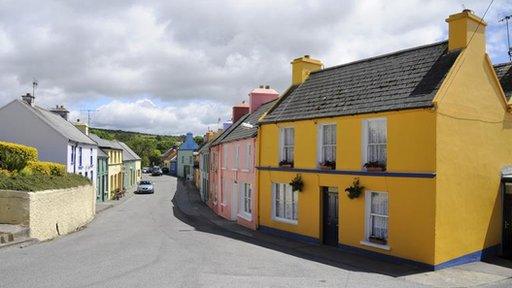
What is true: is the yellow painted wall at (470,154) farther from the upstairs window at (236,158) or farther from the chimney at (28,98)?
the chimney at (28,98)

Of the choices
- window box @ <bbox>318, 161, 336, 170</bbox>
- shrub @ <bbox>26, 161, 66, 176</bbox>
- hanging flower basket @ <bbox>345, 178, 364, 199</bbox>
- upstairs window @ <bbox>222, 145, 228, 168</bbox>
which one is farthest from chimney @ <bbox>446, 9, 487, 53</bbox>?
shrub @ <bbox>26, 161, 66, 176</bbox>

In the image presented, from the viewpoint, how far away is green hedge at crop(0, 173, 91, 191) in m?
18.8

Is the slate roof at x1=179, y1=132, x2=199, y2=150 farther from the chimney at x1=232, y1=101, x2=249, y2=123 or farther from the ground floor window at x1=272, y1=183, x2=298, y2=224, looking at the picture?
the ground floor window at x1=272, y1=183, x2=298, y2=224

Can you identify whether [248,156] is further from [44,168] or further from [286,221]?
[44,168]

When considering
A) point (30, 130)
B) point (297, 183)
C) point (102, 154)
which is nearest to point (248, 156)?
point (297, 183)

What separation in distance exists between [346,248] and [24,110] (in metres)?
23.3

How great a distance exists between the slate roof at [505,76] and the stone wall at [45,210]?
19.2 m

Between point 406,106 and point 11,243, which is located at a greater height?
point 406,106

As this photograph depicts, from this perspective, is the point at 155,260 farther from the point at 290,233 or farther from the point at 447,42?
the point at 447,42

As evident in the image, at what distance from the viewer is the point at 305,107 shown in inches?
794

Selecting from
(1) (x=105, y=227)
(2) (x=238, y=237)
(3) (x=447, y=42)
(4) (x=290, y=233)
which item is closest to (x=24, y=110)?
(1) (x=105, y=227)

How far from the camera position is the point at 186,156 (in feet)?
299

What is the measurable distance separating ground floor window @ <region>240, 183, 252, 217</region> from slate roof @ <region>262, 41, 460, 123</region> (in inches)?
223

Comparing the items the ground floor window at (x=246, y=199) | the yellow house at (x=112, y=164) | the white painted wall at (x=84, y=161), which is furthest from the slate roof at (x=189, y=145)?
the ground floor window at (x=246, y=199)
